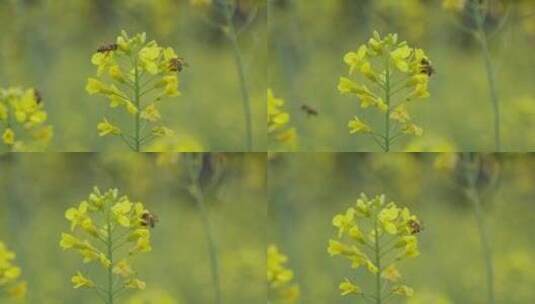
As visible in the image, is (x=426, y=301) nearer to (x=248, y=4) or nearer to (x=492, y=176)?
(x=492, y=176)

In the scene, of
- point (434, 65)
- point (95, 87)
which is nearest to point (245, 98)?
point (95, 87)

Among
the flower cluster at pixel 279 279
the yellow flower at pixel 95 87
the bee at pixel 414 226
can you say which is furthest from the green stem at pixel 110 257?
the bee at pixel 414 226

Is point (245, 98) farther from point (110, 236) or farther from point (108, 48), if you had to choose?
point (110, 236)

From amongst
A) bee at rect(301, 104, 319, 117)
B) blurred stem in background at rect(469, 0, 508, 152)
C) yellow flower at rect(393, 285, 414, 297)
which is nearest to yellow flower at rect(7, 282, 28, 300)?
bee at rect(301, 104, 319, 117)

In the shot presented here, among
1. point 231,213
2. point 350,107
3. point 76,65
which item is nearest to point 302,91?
point 350,107

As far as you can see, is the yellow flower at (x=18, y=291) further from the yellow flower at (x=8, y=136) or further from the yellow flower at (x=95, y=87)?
the yellow flower at (x=95, y=87)

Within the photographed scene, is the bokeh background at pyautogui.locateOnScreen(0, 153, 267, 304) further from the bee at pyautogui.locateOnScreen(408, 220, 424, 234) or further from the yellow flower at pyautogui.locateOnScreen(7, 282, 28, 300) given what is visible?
the bee at pyautogui.locateOnScreen(408, 220, 424, 234)
